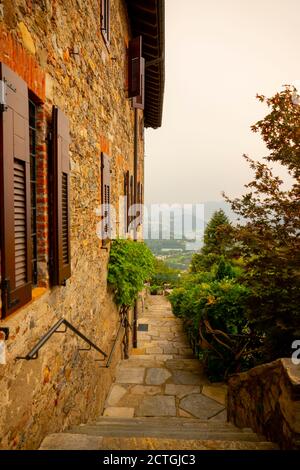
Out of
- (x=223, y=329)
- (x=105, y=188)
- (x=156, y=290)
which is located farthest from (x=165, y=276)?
(x=105, y=188)

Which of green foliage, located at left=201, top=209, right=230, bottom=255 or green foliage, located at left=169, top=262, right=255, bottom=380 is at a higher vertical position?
green foliage, located at left=201, top=209, right=230, bottom=255

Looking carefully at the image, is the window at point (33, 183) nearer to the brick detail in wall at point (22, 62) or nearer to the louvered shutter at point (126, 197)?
the brick detail in wall at point (22, 62)

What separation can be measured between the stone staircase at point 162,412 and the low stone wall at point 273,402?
146mm

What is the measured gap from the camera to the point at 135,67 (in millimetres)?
6574

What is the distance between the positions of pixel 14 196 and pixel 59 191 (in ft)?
2.35

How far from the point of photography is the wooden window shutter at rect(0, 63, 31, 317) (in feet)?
6.07

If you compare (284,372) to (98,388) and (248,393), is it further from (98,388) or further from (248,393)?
(98,388)

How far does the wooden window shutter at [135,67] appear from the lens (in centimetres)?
654

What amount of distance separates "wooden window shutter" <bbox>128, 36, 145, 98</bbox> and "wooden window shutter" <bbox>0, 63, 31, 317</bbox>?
5088 mm

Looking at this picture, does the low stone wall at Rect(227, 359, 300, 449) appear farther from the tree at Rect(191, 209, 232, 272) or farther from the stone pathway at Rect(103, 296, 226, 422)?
the tree at Rect(191, 209, 232, 272)

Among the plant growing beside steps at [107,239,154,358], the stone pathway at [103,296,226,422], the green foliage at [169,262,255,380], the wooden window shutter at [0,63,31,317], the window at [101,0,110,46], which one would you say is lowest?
the stone pathway at [103,296,226,422]

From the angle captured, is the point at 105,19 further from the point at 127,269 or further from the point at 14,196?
the point at 127,269

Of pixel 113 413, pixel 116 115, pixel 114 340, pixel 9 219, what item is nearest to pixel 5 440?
pixel 9 219

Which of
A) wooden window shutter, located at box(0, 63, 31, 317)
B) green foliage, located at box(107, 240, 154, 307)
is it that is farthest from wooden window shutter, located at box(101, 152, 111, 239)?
wooden window shutter, located at box(0, 63, 31, 317)
